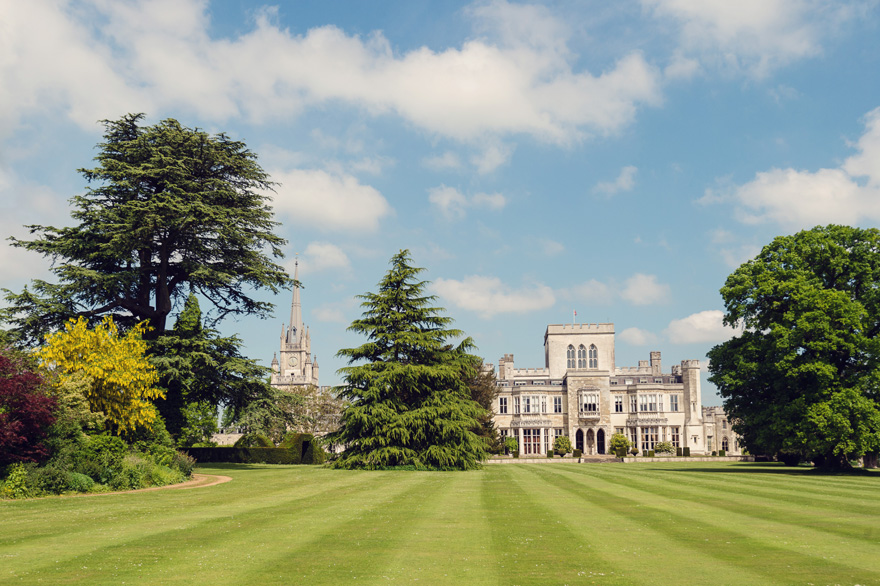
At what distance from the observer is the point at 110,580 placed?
8438 mm

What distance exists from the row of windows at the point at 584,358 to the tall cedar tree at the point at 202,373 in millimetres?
65912

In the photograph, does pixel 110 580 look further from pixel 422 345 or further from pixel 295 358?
pixel 295 358

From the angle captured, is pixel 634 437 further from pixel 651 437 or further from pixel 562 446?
pixel 562 446

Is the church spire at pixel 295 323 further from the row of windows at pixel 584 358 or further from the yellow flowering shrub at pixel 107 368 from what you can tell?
the yellow flowering shrub at pixel 107 368

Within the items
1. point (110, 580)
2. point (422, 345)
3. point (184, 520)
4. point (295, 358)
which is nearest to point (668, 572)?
point (110, 580)

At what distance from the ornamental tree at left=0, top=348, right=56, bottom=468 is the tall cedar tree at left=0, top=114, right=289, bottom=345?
1029 cm

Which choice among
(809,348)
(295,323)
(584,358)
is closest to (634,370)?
(584,358)

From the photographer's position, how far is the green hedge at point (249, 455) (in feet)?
143

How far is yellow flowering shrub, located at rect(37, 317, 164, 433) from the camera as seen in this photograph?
2411 centimetres

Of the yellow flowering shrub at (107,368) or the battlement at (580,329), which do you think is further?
the battlement at (580,329)

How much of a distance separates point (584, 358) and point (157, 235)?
69.5m

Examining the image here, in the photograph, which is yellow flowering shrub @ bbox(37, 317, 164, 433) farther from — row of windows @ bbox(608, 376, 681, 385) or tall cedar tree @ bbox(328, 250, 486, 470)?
row of windows @ bbox(608, 376, 681, 385)

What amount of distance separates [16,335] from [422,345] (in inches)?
750

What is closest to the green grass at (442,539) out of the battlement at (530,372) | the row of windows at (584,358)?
the row of windows at (584,358)
